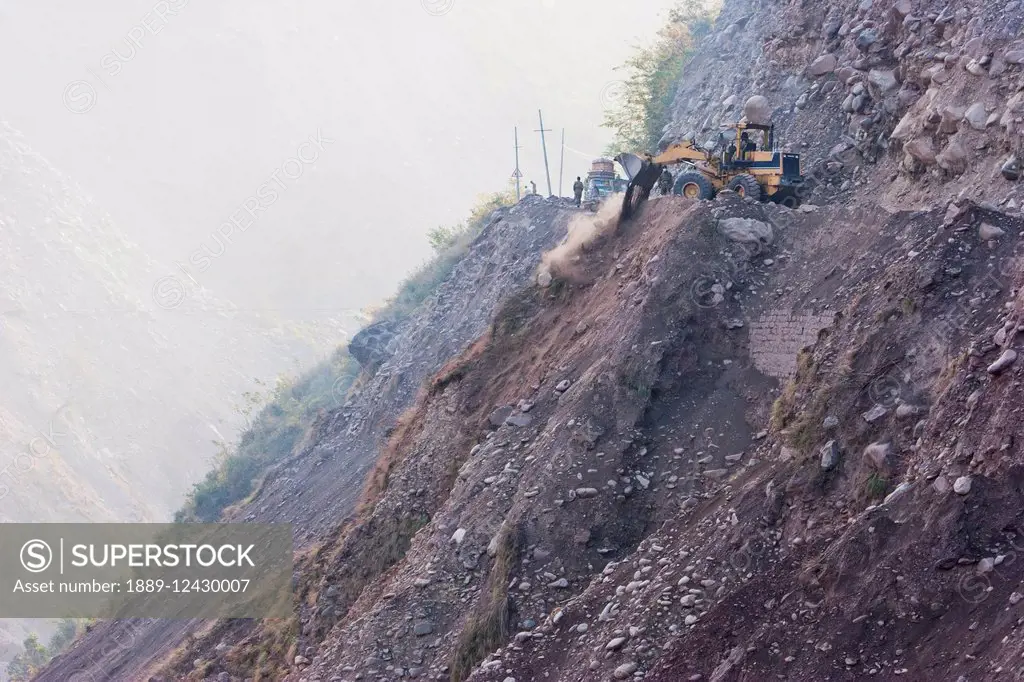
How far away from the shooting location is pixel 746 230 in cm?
1333

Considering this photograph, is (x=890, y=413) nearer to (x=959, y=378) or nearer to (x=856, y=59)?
(x=959, y=378)

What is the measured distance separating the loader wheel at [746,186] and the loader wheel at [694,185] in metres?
0.37

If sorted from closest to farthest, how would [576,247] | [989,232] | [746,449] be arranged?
[989,232] < [746,449] < [576,247]

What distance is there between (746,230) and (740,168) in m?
4.72

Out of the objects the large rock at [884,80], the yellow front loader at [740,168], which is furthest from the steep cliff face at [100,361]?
the large rock at [884,80]

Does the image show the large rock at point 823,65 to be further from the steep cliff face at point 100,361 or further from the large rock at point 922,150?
the steep cliff face at point 100,361

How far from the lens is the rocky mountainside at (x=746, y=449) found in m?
7.82

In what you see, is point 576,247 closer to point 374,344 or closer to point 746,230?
point 746,230

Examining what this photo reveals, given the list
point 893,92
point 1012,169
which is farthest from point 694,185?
point 1012,169

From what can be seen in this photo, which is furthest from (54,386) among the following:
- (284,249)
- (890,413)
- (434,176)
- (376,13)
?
(376,13)

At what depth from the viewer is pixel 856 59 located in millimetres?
18812

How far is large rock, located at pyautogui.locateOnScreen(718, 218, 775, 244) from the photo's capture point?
13.3 metres

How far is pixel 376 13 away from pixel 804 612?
470 feet

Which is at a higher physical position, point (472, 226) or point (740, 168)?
point (472, 226)
